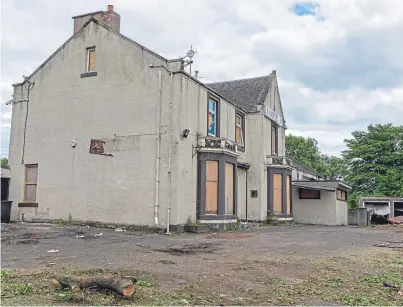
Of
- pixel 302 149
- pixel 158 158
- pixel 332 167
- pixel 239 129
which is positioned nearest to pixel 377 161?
pixel 302 149

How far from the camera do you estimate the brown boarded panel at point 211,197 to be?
17.1 metres

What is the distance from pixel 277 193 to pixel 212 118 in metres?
7.33

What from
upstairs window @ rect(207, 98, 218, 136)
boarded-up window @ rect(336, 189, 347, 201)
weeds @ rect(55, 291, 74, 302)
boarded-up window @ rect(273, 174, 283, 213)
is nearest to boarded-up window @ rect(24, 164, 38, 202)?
upstairs window @ rect(207, 98, 218, 136)

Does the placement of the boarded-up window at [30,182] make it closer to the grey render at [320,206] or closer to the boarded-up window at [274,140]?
the boarded-up window at [274,140]

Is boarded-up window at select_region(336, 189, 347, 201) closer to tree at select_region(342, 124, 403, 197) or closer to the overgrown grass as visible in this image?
tree at select_region(342, 124, 403, 197)

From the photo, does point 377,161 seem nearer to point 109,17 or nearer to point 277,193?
point 277,193

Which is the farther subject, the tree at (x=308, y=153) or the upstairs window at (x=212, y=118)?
the tree at (x=308, y=153)

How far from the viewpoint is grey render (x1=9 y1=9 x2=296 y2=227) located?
1597 centimetres

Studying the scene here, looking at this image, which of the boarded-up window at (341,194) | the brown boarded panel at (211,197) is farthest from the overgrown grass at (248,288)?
the boarded-up window at (341,194)

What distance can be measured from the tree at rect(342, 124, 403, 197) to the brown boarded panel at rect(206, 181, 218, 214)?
31.2 m

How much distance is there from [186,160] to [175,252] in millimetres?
6503

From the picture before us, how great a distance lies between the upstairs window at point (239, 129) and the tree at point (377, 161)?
26.8 metres

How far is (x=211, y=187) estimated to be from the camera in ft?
56.9

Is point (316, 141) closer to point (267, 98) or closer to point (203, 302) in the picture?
point (267, 98)
